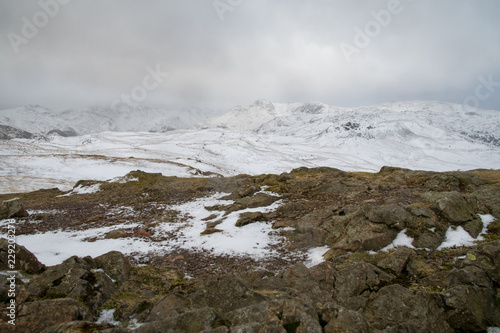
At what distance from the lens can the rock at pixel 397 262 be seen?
866cm

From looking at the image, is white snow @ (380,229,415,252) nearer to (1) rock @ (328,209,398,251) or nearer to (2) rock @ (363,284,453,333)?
(1) rock @ (328,209,398,251)

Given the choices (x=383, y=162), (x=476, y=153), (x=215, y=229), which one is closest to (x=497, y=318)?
(x=215, y=229)

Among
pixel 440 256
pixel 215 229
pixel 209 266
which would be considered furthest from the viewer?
pixel 215 229

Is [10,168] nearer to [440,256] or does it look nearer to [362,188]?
[362,188]

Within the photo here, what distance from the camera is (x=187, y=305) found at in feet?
22.0

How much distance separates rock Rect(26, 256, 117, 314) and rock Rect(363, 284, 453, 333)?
26.0 feet

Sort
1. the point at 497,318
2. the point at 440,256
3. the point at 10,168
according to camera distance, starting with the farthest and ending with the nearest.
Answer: the point at 10,168, the point at 440,256, the point at 497,318

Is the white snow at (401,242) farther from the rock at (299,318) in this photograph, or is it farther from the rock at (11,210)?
the rock at (11,210)

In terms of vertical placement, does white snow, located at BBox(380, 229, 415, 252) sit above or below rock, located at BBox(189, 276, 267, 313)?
above

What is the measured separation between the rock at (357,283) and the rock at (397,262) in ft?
1.19

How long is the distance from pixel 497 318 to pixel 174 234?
51.3 feet

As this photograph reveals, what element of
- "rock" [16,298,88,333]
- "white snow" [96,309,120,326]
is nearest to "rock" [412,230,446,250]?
"white snow" [96,309,120,326]

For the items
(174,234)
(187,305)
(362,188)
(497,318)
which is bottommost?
(174,234)

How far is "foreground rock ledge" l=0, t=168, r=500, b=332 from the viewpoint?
18.2 feet
